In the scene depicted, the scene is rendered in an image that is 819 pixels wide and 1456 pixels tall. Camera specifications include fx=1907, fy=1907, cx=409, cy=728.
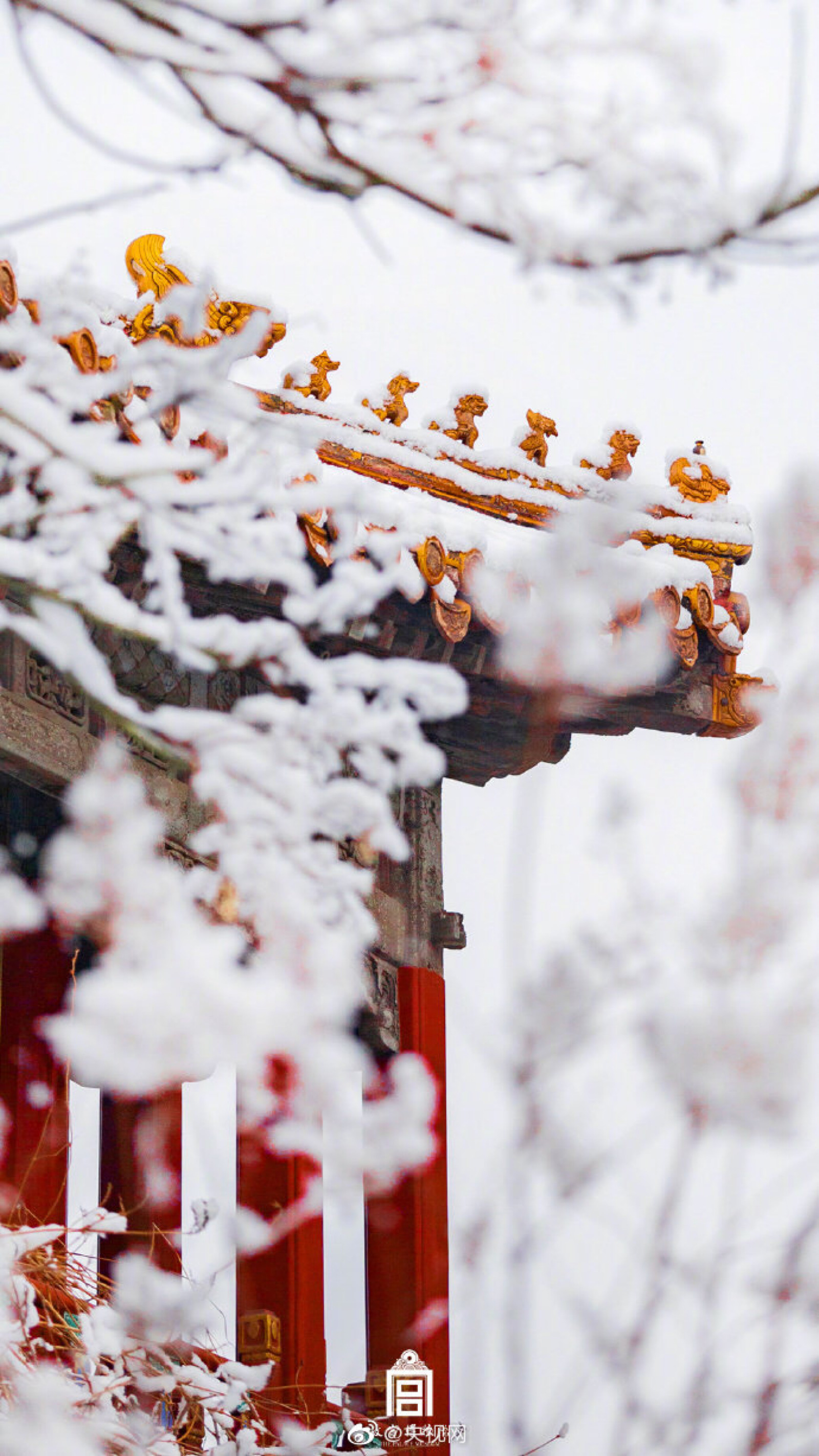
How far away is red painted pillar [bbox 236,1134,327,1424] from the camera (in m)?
4.60

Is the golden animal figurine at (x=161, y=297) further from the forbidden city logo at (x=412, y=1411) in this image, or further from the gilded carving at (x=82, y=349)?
the forbidden city logo at (x=412, y=1411)

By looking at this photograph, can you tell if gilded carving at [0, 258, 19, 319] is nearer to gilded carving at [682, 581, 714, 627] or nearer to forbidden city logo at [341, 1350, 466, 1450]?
gilded carving at [682, 581, 714, 627]

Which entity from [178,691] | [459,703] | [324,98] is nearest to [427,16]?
[324,98]

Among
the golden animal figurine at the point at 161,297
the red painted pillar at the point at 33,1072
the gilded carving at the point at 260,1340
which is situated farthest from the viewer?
the gilded carving at the point at 260,1340

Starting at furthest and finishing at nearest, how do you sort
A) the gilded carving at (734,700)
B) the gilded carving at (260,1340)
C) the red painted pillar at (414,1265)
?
the gilded carving at (734,700) < the red painted pillar at (414,1265) < the gilded carving at (260,1340)

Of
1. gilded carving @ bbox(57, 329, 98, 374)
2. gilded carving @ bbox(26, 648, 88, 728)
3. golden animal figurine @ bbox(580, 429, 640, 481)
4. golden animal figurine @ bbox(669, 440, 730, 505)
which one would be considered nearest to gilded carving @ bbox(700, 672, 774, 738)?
golden animal figurine @ bbox(669, 440, 730, 505)

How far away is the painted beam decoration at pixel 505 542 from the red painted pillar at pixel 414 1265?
38.7 inches

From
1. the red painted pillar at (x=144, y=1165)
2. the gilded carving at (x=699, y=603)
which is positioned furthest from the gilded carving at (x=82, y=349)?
→ the red painted pillar at (x=144, y=1165)

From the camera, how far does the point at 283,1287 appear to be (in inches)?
186

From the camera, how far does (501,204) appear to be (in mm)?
2186

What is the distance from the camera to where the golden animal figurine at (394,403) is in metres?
5.00

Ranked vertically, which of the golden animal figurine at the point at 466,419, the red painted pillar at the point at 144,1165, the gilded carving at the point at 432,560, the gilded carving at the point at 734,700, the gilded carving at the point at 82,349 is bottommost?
the red painted pillar at the point at 144,1165

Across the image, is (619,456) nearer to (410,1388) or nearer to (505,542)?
(505,542)

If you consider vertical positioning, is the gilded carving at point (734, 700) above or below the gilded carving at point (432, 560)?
below
